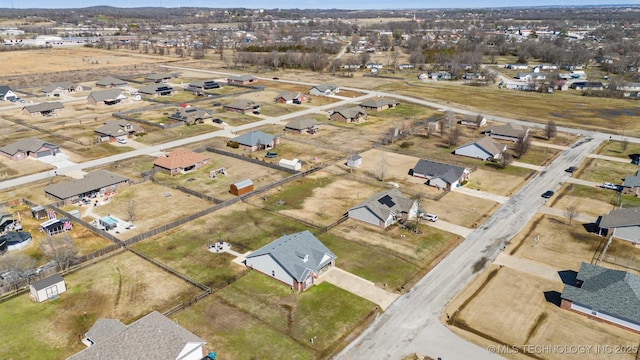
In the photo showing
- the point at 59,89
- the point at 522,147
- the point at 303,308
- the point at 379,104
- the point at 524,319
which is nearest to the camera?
the point at 524,319

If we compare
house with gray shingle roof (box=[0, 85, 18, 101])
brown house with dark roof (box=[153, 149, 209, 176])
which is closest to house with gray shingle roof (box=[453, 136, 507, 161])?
brown house with dark roof (box=[153, 149, 209, 176])

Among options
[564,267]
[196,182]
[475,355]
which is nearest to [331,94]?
[196,182]

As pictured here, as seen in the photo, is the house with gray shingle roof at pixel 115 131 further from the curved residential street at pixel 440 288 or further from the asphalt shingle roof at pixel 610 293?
the asphalt shingle roof at pixel 610 293

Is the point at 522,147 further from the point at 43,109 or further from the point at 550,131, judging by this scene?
the point at 43,109

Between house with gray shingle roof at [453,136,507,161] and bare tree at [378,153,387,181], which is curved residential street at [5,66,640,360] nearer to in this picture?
house with gray shingle roof at [453,136,507,161]

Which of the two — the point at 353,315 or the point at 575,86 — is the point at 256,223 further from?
the point at 575,86

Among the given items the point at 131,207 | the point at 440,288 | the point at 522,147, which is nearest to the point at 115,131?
the point at 131,207

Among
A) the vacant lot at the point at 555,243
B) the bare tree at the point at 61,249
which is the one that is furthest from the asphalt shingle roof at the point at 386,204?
the bare tree at the point at 61,249
